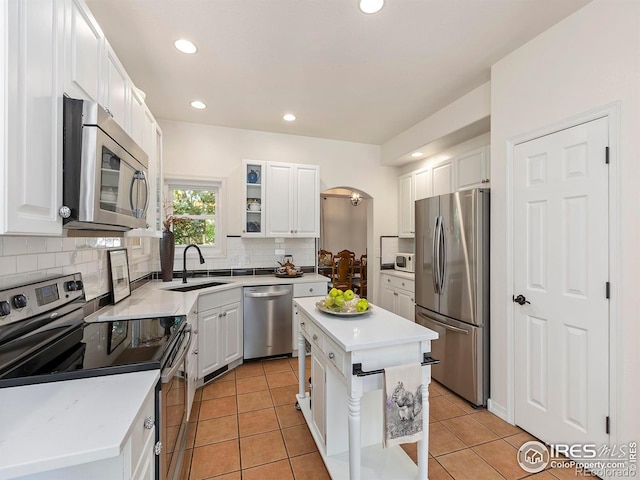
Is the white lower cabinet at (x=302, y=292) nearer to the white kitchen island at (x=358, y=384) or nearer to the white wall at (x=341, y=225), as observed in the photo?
the white kitchen island at (x=358, y=384)

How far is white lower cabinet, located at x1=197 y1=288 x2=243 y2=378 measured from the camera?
271cm

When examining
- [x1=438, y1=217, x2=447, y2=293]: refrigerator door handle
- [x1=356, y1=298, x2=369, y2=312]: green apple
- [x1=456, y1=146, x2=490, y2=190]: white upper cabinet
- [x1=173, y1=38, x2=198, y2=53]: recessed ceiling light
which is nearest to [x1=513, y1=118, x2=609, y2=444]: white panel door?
[x1=438, y1=217, x2=447, y2=293]: refrigerator door handle

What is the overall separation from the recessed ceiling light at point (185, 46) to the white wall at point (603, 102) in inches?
92.3

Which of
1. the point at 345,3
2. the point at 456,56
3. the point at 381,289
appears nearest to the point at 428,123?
the point at 456,56

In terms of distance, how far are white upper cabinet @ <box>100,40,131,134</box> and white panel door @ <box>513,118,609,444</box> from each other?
2665 millimetres

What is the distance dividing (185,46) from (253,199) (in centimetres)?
175

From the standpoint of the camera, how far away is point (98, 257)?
2020mm

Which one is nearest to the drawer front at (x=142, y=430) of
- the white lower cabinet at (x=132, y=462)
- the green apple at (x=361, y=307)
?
the white lower cabinet at (x=132, y=462)

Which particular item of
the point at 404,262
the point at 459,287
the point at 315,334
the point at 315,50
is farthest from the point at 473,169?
the point at 315,334

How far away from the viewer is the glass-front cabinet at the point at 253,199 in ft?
11.7

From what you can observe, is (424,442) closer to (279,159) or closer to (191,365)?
(191,365)

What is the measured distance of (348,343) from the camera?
→ 4.63 feet

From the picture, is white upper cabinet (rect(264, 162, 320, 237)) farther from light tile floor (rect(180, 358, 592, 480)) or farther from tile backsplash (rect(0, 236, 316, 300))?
light tile floor (rect(180, 358, 592, 480))

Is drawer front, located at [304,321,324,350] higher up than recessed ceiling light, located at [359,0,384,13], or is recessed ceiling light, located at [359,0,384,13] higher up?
recessed ceiling light, located at [359,0,384,13]
